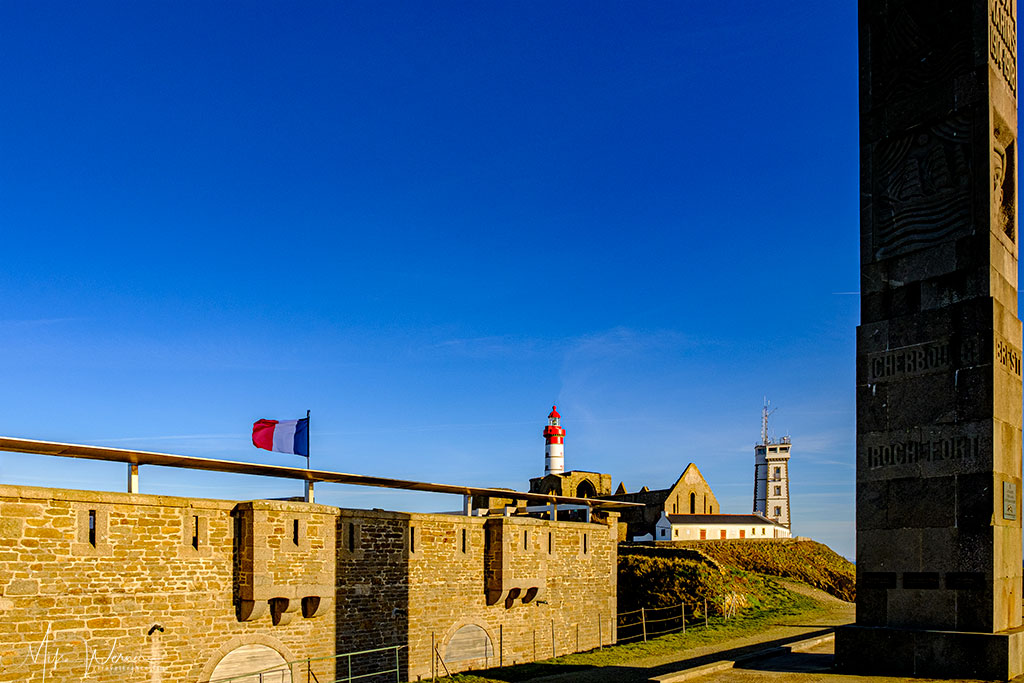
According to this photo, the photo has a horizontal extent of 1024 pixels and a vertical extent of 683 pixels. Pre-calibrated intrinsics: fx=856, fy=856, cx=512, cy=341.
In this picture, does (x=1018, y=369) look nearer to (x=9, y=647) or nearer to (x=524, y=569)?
(x=524, y=569)

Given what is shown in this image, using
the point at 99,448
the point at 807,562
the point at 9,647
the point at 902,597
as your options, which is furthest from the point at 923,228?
the point at 807,562

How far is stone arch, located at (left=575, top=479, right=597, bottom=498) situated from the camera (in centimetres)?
5906

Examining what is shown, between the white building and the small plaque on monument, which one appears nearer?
the small plaque on monument

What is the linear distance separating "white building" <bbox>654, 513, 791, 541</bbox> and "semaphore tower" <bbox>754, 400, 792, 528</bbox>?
20.8 m

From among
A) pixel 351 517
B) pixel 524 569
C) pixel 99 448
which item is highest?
pixel 99 448

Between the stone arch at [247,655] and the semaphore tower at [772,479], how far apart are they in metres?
73.6

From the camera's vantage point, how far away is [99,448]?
15.9m

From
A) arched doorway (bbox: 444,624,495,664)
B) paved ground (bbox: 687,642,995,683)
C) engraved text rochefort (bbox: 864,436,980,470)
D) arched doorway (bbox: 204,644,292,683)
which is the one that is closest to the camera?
engraved text rochefort (bbox: 864,436,980,470)

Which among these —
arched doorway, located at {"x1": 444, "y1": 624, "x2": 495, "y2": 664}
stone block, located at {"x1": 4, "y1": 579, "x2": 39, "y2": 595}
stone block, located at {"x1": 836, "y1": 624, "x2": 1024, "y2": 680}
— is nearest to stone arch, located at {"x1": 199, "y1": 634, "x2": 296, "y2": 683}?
stone block, located at {"x1": 4, "y1": 579, "x2": 39, "y2": 595}

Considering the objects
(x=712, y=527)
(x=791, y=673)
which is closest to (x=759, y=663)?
(x=791, y=673)

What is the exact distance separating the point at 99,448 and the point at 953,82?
1677 centimetres

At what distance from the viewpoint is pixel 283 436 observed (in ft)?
69.4

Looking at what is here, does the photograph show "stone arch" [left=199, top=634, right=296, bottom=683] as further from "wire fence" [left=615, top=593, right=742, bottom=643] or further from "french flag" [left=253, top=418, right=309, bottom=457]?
"wire fence" [left=615, top=593, right=742, bottom=643]

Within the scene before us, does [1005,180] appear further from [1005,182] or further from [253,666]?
[253,666]
